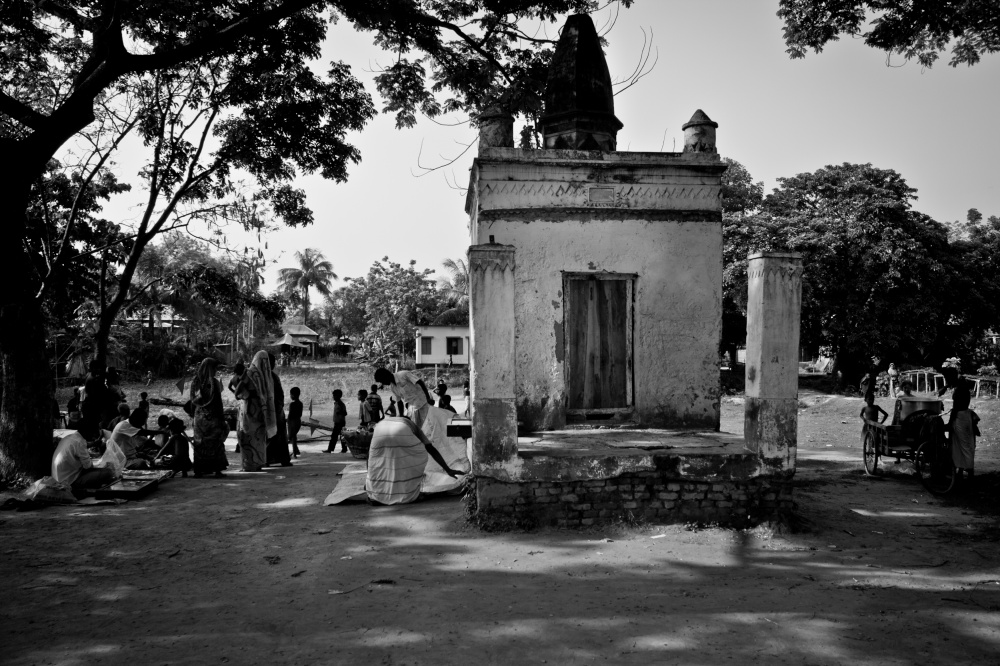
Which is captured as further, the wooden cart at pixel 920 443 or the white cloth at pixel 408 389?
the wooden cart at pixel 920 443

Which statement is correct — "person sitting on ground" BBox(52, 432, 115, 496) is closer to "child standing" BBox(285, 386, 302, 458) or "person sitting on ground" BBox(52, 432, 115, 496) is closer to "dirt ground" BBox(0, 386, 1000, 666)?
"dirt ground" BBox(0, 386, 1000, 666)

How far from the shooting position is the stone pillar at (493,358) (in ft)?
22.3

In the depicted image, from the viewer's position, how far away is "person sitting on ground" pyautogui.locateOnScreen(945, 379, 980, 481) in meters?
8.80

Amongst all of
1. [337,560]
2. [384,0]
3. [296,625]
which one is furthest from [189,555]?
[384,0]

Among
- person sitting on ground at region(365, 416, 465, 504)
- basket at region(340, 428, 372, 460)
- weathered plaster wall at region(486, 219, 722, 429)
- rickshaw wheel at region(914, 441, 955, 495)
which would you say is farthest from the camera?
basket at region(340, 428, 372, 460)

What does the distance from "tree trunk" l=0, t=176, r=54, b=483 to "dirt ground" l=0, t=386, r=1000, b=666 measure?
1.30m

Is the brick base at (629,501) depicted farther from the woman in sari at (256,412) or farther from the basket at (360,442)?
the basket at (360,442)

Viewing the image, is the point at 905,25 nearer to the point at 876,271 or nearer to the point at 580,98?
the point at 580,98

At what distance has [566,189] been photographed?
8.41 m

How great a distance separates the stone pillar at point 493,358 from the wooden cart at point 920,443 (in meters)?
6.12

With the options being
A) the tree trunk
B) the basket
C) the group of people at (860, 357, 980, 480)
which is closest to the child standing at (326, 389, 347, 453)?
the basket

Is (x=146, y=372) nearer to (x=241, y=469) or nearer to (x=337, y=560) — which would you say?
(x=241, y=469)

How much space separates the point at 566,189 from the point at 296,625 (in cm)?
567

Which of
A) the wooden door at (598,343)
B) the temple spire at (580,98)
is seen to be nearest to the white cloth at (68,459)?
the wooden door at (598,343)
